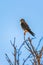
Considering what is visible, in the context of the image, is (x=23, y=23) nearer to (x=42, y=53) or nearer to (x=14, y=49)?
(x=14, y=49)

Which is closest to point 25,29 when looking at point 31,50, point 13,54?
point 13,54

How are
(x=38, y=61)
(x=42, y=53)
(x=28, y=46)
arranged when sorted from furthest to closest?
(x=28, y=46) → (x=42, y=53) → (x=38, y=61)

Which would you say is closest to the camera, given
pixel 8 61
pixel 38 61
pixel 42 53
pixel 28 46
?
pixel 38 61

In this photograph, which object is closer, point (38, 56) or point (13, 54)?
point (38, 56)

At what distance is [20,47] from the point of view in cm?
609

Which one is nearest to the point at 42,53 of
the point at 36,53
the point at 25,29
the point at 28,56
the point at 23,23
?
the point at 36,53

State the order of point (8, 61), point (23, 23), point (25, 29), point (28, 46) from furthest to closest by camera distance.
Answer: point (23, 23), point (25, 29), point (8, 61), point (28, 46)

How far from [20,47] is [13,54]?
13.9 inches

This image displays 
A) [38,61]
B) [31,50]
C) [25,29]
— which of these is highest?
[25,29]

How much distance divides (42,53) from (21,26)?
20.0 feet

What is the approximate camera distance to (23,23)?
38.7 feet

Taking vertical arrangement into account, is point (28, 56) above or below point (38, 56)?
above

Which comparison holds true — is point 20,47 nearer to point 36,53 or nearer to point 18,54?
point 18,54

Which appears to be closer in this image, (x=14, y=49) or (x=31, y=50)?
(x=31, y=50)
